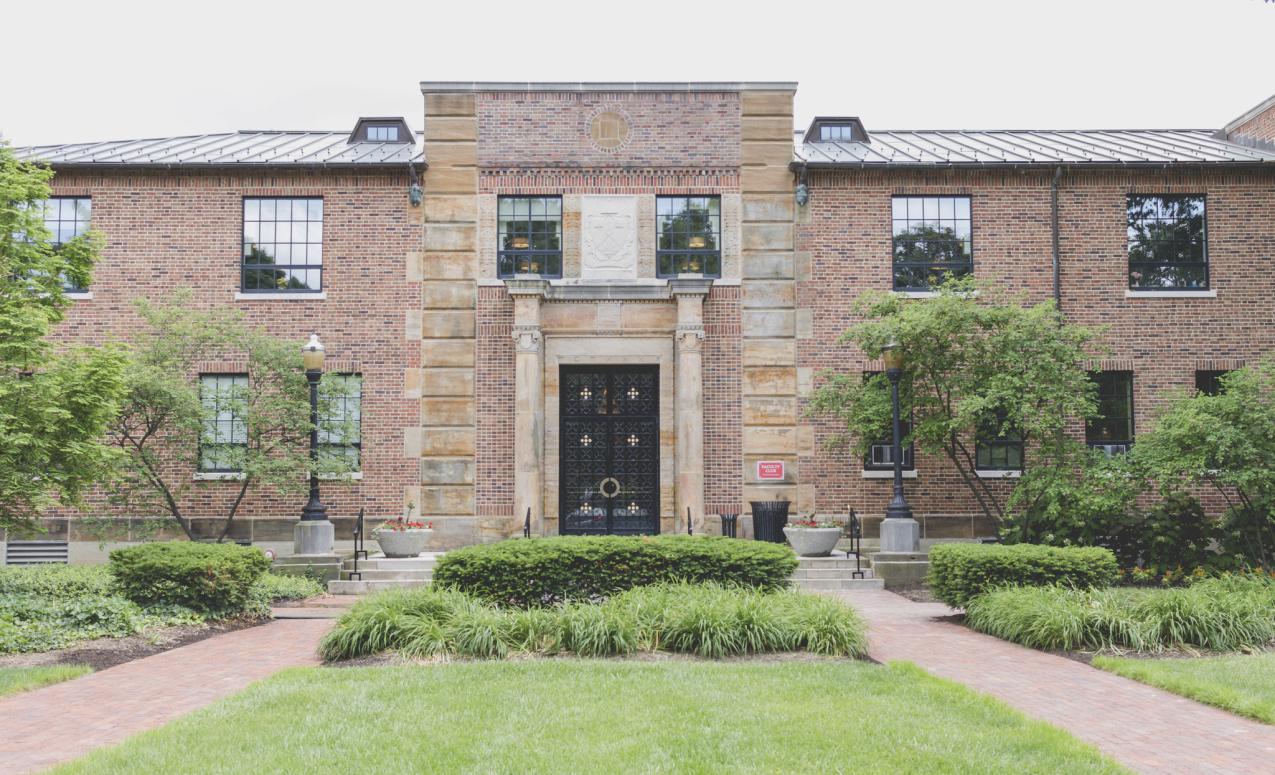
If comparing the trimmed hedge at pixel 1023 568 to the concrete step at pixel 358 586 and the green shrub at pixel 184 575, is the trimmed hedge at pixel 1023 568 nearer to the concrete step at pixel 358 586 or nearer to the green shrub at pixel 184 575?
the concrete step at pixel 358 586

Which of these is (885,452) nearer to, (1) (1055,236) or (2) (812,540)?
(2) (812,540)

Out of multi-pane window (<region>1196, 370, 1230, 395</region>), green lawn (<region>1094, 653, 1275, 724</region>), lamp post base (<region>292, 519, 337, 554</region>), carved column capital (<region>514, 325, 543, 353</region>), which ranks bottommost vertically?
green lawn (<region>1094, 653, 1275, 724</region>)

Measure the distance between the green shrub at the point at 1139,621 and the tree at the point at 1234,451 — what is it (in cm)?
376

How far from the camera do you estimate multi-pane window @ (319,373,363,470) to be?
18141mm

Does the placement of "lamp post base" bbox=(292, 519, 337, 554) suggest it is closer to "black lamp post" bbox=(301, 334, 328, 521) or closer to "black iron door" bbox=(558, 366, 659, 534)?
"black lamp post" bbox=(301, 334, 328, 521)

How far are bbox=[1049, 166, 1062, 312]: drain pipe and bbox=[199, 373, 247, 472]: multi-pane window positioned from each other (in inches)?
581

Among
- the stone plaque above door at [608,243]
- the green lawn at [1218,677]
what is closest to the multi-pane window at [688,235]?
the stone plaque above door at [608,243]

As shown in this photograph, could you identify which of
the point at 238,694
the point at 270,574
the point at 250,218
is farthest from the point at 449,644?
the point at 250,218

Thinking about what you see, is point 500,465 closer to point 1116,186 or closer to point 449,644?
point 449,644

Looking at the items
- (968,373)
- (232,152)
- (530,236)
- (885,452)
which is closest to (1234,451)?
(968,373)

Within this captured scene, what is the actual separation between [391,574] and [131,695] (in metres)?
7.88

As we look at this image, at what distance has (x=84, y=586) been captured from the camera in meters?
12.5

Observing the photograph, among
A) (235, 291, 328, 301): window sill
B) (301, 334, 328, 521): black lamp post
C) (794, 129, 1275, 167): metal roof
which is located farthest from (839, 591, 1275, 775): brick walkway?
(235, 291, 328, 301): window sill

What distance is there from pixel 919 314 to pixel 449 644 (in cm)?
1045
